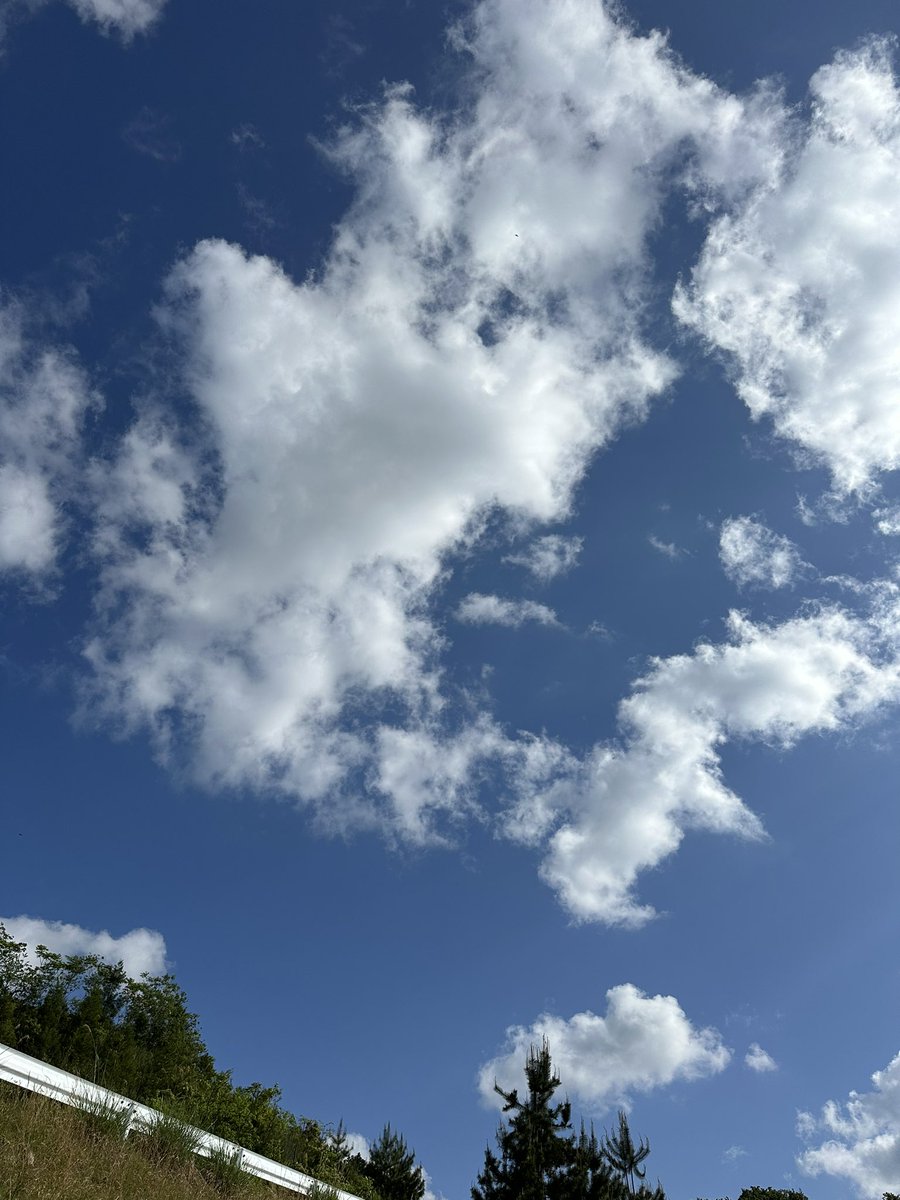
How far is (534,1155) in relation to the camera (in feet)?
134

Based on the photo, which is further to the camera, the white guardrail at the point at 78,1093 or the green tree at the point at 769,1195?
the green tree at the point at 769,1195

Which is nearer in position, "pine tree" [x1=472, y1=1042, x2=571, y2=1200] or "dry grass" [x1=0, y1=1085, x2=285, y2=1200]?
"dry grass" [x1=0, y1=1085, x2=285, y2=1200]

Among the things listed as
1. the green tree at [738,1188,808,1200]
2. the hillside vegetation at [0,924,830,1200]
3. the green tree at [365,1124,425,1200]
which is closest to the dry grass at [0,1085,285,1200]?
the hillside vegetation at [0,924,830,1200]

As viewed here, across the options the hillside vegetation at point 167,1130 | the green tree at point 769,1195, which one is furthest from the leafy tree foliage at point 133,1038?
the green tree at point 769,1195

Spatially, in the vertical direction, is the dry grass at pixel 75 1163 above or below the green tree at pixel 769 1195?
below

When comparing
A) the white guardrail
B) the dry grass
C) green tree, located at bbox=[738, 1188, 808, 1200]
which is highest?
green tree, located at bbox=[738, 1188, 808, 1200]

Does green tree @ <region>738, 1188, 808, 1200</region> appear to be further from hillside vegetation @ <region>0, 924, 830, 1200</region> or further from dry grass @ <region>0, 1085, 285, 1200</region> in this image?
dry grass @ <region>0, 1085, 285, 1200</region>

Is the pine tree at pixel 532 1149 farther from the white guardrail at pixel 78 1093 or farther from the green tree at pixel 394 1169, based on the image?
the white guardrail at pixel 78 1093

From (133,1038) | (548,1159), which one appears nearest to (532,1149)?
(548,1159)

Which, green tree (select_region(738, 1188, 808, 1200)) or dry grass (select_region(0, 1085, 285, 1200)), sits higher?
green tree (select_region(738, 1188, 808, 1200))

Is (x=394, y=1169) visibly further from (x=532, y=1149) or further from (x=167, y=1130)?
(x=167, y=1130)

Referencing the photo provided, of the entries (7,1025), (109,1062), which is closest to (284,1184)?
(109,1062)

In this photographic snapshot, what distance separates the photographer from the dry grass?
670 cm

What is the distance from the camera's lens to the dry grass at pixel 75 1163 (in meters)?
6.70
